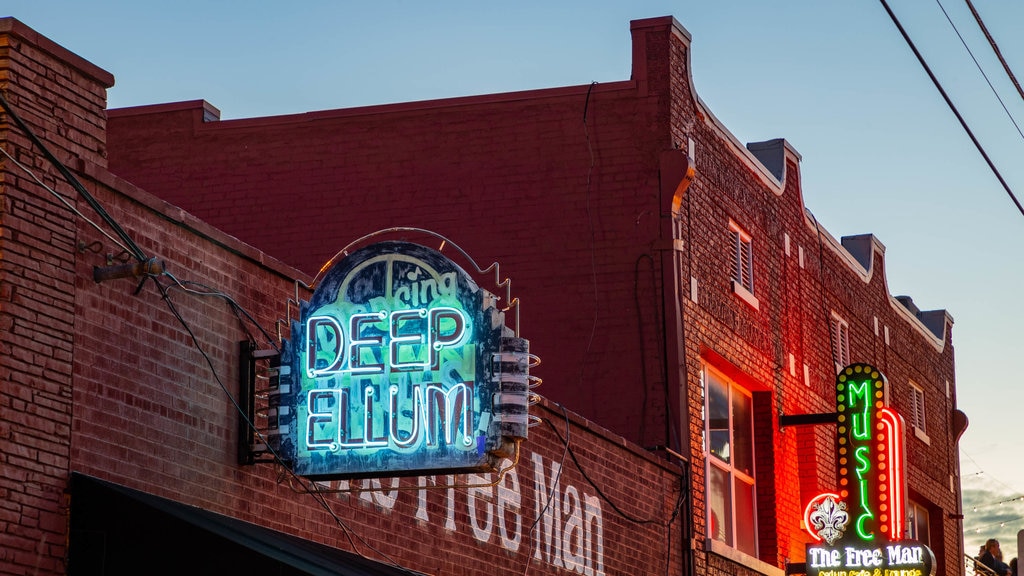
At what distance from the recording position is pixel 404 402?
11.2 metres

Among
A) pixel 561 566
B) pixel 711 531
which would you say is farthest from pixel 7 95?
pixel 711 531

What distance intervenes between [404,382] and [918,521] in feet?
68.0

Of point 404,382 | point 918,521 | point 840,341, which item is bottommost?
point 404,382

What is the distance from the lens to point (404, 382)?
36.8 feet

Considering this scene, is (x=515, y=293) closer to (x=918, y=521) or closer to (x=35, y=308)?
(x=35, y=308)

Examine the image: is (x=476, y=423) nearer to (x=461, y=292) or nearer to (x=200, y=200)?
(x=461, y=292)

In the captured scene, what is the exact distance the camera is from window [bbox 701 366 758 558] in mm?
21094

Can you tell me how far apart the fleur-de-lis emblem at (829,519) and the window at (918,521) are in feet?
22.6

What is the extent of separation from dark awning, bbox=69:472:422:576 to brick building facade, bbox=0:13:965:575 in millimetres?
32

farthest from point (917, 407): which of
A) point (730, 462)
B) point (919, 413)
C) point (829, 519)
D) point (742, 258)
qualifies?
point (730, 462)

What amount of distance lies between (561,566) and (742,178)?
8048mm

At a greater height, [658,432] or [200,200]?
[200,200]

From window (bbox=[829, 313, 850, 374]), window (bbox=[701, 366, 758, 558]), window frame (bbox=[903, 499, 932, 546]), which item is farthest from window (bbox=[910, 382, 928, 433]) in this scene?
window (bbox=[701, 366, 758, 558])

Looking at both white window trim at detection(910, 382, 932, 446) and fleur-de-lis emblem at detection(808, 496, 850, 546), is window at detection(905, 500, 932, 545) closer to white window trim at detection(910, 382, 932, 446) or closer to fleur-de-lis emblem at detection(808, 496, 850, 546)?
white window trim at detection(910, 382, 932, 446)
